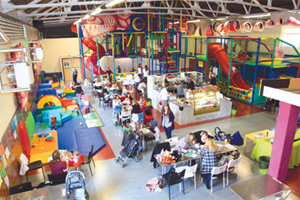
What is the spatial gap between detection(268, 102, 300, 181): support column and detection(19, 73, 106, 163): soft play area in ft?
19.7

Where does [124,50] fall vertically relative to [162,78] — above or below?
above

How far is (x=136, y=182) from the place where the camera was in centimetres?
687

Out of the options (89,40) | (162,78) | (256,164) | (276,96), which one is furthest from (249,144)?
(89,40)

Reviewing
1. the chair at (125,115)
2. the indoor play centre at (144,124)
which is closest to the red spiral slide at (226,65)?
the indoor play centre at (144,124)

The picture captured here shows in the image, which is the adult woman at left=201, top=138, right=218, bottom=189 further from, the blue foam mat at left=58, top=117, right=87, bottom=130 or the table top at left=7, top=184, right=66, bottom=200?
the blue foam mat at left=58, top=117, right=87, bottom=130

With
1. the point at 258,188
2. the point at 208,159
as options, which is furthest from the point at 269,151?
the point at 258,188

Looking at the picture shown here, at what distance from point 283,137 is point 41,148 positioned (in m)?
8.07

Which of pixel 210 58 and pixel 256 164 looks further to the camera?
pixel 210 58

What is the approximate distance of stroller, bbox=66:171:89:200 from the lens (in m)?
5.60

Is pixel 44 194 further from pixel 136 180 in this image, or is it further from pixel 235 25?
pixel 235 25

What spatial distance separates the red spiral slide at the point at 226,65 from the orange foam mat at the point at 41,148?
446 inches

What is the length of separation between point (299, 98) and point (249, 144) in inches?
179

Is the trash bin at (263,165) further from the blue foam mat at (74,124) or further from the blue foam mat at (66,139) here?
the blue foam mat at (74,124)

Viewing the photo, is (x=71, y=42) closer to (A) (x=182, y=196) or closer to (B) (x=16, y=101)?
(B) (x=16, y=101)
